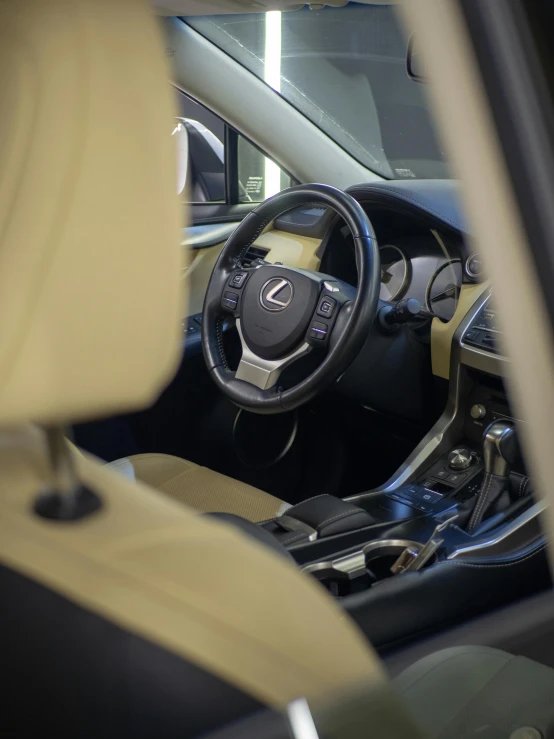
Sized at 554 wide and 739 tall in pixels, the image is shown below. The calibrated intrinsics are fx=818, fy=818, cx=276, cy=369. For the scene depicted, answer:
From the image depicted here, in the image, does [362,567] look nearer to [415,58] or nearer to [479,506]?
[479,506]

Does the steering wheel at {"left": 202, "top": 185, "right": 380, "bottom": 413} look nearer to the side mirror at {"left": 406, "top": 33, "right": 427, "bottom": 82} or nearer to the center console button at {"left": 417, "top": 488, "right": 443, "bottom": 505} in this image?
the center console button at {"left": 417, "top": 488, "right": 443, "bottom": 505}

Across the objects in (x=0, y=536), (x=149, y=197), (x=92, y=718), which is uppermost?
(x=149, y=197)

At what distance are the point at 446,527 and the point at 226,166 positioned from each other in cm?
157

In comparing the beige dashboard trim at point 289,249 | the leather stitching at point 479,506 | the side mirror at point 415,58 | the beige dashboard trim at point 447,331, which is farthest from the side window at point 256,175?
the side mirror at point 415,58

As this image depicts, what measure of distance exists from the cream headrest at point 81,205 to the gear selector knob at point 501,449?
1146mm

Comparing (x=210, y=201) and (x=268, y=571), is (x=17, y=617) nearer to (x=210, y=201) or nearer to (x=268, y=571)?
(x=268, y=571)

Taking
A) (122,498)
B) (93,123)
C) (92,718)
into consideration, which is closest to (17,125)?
(93,123)

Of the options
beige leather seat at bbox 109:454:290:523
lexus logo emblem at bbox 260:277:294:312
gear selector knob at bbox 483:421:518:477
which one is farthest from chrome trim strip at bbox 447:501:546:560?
lexus logo emblem at bbox 260:277:294:312

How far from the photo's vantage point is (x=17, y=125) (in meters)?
0.56

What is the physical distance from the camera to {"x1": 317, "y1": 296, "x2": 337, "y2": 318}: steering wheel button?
1679 mm

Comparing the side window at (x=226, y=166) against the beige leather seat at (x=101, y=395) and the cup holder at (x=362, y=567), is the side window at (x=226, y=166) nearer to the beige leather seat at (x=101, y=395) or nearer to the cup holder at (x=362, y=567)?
the cup holder at (x=362, y=567)

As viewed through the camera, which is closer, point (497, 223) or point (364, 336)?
point (497, 223)

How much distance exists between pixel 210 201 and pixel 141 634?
222 cm

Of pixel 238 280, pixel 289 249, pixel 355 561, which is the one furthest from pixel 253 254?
pixel 355 561
